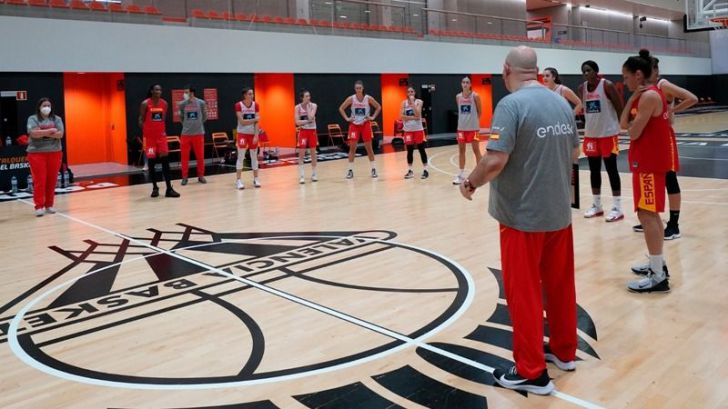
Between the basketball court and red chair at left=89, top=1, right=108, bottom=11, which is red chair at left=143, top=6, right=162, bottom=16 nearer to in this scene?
red chair at left=89, top=1, right=108, bottom=11

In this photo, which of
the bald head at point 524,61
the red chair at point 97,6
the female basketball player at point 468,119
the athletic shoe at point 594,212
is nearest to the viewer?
the bald head at point 524,61

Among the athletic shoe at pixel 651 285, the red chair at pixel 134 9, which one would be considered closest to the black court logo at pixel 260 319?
the athletic shoe at pixel 651 285

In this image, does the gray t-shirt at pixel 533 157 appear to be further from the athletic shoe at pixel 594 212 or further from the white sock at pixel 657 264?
the athletic shoe at pixel 594 212

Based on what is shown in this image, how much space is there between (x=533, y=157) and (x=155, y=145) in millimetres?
9226

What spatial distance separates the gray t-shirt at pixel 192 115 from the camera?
1200cm

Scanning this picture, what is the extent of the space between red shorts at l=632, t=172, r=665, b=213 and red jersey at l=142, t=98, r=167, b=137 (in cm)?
855

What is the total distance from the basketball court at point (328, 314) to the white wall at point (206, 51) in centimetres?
750

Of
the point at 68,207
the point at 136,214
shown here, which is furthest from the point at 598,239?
the point at 68,207

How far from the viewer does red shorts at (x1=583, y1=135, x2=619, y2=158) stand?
7.37 meters

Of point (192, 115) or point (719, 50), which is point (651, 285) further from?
point (719, 50)

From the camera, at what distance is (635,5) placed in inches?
1355

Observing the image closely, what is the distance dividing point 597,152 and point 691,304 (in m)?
3.46

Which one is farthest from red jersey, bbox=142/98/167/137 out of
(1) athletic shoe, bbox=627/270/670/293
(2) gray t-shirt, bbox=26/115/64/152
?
(1) athletic shoe, bbox=627/270/670/293

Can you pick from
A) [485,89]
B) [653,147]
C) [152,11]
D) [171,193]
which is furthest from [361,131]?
[485,89]
